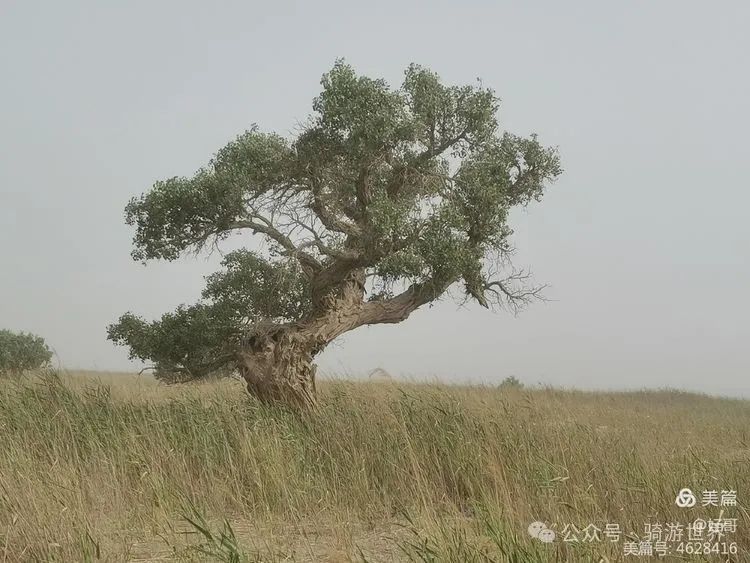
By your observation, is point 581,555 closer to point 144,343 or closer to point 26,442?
point 26,442

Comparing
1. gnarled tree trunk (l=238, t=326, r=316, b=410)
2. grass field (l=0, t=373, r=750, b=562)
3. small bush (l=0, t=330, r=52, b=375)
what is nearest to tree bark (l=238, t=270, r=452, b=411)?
gnarled tree trunk (l=238, t=326, r=316, b=410)

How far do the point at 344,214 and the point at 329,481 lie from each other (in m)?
6.36

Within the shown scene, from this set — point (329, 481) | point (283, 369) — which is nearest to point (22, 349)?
point (283, 369)

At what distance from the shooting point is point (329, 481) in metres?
7.19

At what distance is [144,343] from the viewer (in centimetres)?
1257

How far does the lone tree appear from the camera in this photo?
35.6 ft

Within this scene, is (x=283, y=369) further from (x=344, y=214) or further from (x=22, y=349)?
(x=22, y=349)

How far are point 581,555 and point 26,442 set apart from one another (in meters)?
6.81

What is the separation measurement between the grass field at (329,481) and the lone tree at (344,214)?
185 centimetres

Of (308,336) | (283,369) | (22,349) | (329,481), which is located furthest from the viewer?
(22,349)

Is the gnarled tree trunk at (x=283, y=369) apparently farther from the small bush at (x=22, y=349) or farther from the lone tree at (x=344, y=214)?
the small bush at (x=22, y=349)

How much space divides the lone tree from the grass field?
185cm

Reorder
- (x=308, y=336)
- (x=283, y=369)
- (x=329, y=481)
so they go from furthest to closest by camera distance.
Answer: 1. (x=308, y=336)
2. (x=283, y=369)
3. (x=329, y=481)

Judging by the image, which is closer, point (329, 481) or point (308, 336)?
point (329, 481)
